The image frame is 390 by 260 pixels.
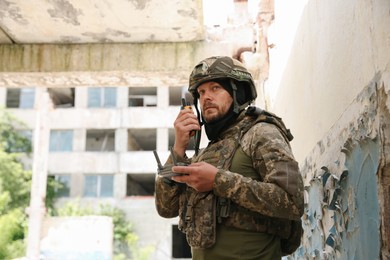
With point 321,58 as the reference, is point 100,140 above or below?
above

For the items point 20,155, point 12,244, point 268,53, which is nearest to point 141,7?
point 268,53

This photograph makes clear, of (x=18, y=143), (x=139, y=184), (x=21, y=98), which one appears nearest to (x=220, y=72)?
(x=18, y=143)

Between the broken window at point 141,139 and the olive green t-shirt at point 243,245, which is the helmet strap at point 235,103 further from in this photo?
the broken window at point 141,139

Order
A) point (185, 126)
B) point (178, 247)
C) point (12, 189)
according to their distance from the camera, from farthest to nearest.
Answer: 1. point (178, 247)
2. point (12, 189)
3. point (185, 126)

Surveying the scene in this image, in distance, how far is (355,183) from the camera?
2.06 metres

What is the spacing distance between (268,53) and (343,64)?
3006mm

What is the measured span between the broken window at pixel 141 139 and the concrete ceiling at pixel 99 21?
17.6 metres

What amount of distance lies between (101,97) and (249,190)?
21619mm

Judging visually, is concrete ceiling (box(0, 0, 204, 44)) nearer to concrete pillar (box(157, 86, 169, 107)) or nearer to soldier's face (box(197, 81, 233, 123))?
soldier's face (box(197, 81, 233, 123))

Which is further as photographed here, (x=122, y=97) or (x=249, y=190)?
(x=122, y=97)

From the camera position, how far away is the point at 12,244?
18859 mm

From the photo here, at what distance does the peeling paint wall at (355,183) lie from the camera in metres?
1.71

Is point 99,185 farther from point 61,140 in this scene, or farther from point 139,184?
point 139,184

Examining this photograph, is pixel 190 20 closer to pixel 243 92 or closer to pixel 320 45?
pixel 320 45
